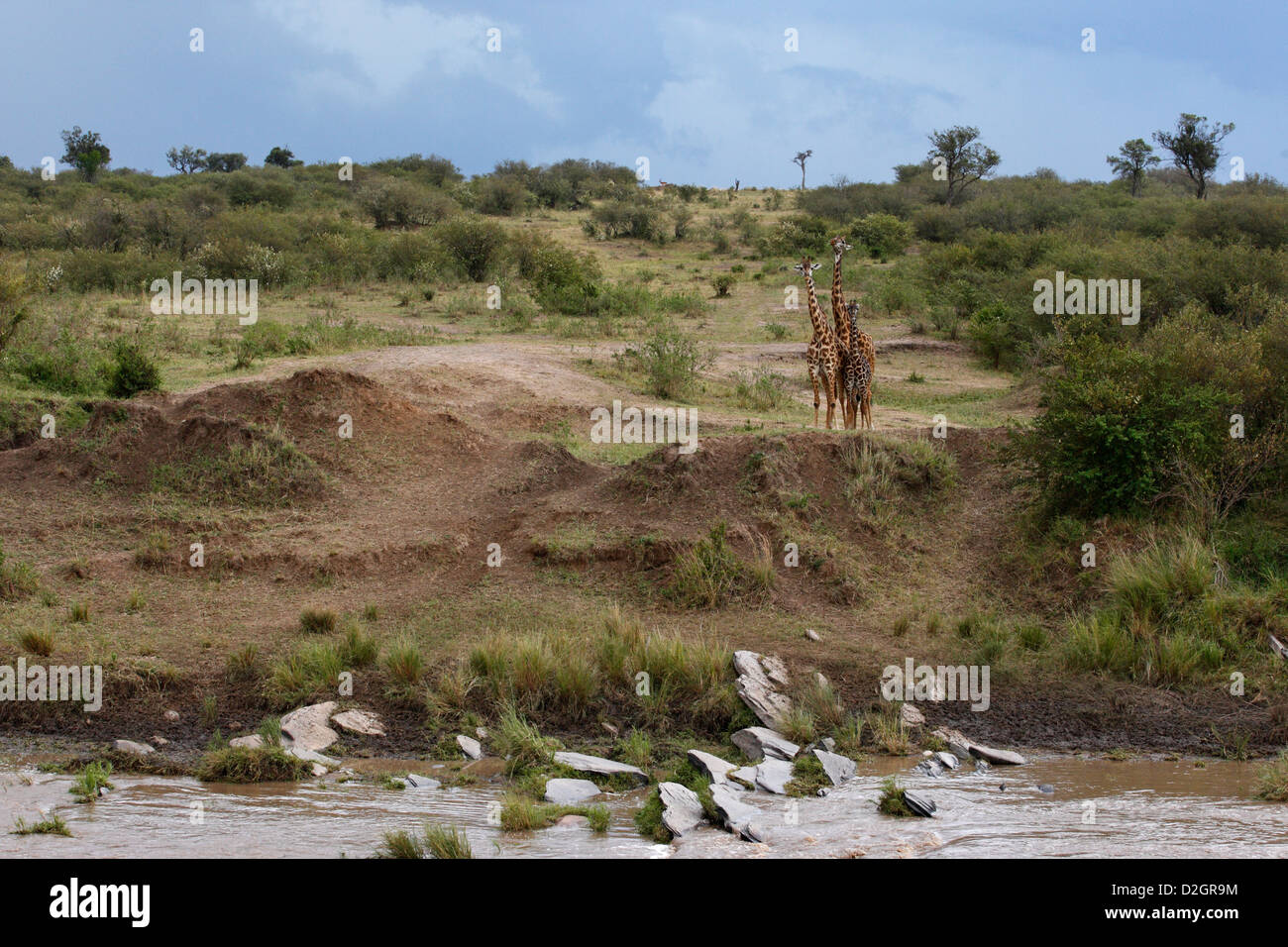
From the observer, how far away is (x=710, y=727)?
28.9ft

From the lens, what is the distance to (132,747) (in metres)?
8.34

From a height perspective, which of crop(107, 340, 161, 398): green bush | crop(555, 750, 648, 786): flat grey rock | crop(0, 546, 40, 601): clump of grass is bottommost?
crop(555, 750, 648, 786): flat grey rock

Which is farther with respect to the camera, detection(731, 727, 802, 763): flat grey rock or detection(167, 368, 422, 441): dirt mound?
detection(167, 368, 422, 441): dirt mound

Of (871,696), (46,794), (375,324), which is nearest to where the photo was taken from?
(46,794)

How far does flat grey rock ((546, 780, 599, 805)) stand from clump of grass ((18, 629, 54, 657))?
4517mm

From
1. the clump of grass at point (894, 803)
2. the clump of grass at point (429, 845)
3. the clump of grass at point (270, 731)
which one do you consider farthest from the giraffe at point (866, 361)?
the clump of grass at point (429, 845)

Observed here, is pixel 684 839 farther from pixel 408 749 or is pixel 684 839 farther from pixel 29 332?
pixel 29 332

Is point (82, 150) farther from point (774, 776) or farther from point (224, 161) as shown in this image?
point (774, 776)

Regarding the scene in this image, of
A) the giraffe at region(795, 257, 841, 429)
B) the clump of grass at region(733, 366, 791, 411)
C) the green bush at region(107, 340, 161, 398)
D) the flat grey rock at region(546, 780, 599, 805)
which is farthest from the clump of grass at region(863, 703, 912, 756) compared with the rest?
the green bush at region(107, 340, 161, 398)

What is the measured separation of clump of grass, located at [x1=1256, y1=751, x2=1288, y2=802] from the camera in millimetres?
7426

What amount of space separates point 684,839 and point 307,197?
40211 mm

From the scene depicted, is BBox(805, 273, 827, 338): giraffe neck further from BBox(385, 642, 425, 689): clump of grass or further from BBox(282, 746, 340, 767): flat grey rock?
BBox(282, 746, 340, 767): flat grey rock

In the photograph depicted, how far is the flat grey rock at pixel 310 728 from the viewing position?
8.42m
